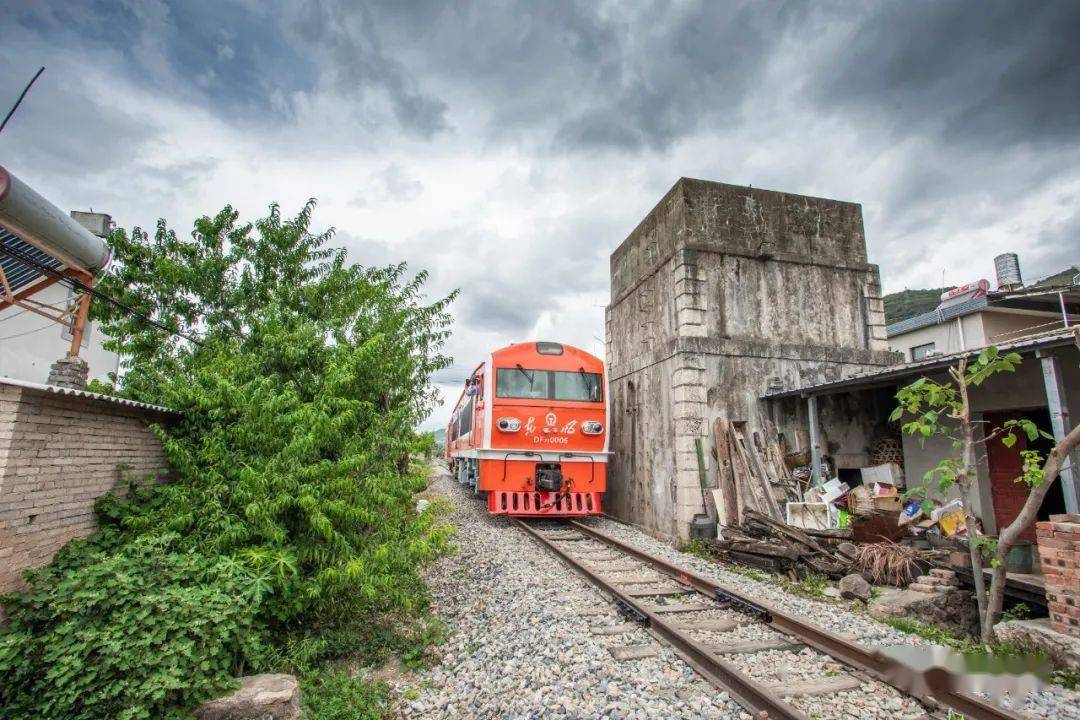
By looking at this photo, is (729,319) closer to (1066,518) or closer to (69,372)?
(1066,518)

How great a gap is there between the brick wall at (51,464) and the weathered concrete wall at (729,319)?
7.97 metres

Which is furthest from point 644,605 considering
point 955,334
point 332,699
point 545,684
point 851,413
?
point 955,334

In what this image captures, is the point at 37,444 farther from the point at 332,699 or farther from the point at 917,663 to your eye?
the point at 917,663

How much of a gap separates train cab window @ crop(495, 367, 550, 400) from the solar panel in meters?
7.08

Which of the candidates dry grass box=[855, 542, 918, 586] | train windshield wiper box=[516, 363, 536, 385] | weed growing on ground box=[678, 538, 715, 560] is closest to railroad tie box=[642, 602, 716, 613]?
dry grass box=[855, 542, 918, 586]

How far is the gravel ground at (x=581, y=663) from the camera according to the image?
11.6 feet

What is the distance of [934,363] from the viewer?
653 cm

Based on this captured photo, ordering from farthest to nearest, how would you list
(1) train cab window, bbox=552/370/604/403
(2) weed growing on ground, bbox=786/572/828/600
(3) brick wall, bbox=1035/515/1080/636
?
(1) train cab window, bbox=552/370/604/403 → (2) weed growing on ground, bbox=786/572/828/600 → (3) brick wall, bbox=1035/515/1080/636

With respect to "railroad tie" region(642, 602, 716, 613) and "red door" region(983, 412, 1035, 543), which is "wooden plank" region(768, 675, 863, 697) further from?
"red door" region(983, 412, 1035, 543)

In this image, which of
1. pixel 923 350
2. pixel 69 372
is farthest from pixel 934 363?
pixel 923 350

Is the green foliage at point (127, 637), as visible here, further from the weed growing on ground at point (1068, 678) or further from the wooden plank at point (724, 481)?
the wooden plank at point (724, 481)

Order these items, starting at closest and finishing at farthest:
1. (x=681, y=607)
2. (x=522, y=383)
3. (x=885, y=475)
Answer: (x=681, y=607) → (x=885, y=475) → (x=522, y=383)

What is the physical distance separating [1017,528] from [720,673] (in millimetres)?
3378

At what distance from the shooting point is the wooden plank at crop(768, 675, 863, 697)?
3.69m
